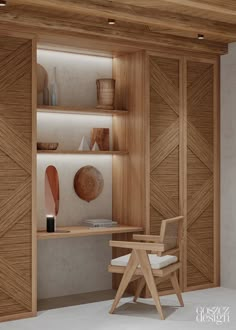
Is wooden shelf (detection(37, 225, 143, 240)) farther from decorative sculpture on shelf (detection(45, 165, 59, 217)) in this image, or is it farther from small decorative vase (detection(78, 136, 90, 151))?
small decorative vase (detection(78, 136, 90, 151))

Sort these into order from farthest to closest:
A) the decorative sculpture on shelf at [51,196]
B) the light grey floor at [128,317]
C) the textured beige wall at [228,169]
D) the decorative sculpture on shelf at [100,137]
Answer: the textured beige wall at [228,169]
the decorative sculpture on shelf at [100,137]
the decorative sculpture on shelf at [51,196]
the light grey floor at [128,317]

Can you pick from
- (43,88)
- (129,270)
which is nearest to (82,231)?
(129,270)

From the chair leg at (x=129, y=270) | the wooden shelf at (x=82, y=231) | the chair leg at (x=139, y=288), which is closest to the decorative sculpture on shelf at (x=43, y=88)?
the wooden shelf at (x=82, y=231)

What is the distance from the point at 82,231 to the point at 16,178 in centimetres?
83

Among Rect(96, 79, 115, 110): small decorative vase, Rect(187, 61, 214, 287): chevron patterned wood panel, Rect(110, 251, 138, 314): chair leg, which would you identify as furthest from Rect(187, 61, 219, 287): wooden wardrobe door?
Rect(110, 251, 138, 314): chair leg

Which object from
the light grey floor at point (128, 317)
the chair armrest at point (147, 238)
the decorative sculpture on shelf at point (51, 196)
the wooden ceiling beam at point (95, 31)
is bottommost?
the light grey floor at point (128, 317)

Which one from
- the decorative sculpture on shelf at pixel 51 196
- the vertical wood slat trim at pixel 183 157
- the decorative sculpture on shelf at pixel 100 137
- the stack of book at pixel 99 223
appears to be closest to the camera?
the decorative sculpture on shelf at pixel 51 196

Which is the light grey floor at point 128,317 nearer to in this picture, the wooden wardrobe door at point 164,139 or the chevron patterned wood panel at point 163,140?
the wooden wardrobe door at point 164,139

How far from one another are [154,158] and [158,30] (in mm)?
1229

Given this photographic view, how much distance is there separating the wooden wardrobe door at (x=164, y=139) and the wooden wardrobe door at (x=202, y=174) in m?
0.18

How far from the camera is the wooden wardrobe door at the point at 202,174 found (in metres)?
6.02

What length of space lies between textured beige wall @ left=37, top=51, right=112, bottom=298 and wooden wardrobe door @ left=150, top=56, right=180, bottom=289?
562mm

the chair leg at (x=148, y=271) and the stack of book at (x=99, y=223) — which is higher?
the stack of book at (x=99, y=223)

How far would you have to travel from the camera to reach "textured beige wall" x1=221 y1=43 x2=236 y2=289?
6.12 m
